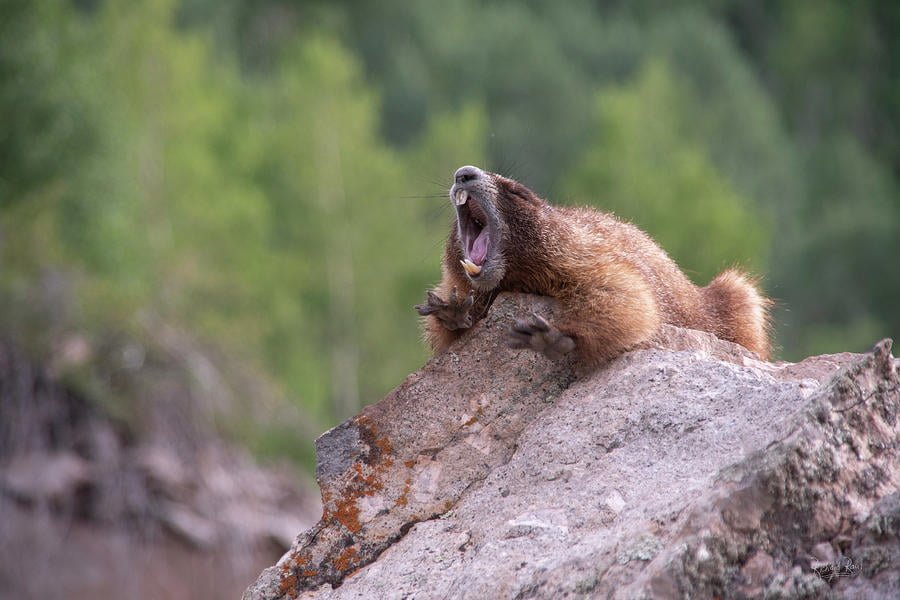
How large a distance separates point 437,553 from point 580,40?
54889 mm

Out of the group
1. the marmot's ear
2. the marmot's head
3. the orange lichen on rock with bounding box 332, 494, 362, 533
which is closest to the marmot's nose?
the marmot's head

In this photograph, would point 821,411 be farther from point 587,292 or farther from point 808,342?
point 808,342

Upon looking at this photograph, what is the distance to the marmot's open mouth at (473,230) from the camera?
20.7 ft

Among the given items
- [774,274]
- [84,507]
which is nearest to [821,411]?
[84,507]

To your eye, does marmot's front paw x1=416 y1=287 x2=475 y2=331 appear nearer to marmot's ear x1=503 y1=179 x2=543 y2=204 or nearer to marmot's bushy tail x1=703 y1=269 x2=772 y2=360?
marmot's ear x1=503 y1=179 x2=543 y2=204

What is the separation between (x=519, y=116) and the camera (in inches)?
1988

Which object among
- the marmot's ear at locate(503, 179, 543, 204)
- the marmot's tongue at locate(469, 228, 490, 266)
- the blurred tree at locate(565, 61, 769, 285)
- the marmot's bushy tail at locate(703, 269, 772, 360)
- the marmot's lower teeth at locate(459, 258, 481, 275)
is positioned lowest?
the marmot's bushy tail at locate(703, 269, 772, 360)

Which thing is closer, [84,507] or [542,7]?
[84,507]

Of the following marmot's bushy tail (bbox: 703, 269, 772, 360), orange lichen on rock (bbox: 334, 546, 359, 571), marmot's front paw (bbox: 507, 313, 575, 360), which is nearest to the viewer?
orange lichen on rock (bbox: 334, 546, 359, 571)

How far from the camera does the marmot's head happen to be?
6.20 metres

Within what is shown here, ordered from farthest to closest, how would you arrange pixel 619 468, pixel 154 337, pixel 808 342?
pixel 808 342, pixel 154 337, pixel 619 468

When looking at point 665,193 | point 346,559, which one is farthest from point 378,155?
point 346,559

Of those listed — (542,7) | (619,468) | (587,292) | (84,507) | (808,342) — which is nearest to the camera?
(619,468)

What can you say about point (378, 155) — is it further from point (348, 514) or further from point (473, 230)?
point (348, 514)
